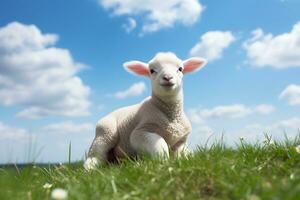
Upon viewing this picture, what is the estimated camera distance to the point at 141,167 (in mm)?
5801

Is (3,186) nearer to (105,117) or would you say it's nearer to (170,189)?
(170,189)

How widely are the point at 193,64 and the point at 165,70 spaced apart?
1.19m

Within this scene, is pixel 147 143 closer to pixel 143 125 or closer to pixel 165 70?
pixel 143 125

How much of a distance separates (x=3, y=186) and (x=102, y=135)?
4805mm

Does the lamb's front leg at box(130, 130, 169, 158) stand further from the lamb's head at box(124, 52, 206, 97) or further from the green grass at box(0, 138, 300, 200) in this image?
the green grass at box(0, 138, 300, 200)

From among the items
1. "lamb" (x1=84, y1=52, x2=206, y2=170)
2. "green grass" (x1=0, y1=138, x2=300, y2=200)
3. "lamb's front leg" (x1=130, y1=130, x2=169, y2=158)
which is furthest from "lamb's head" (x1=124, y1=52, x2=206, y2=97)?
"green grass" (x1=0, y1=138, x2=300, y2=200)

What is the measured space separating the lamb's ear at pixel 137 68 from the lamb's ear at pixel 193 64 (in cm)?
83

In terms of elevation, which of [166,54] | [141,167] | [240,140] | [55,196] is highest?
[166,54]

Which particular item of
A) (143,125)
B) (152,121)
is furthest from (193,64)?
(143,125)

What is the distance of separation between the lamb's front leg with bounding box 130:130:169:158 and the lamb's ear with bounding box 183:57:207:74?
1.77 meters

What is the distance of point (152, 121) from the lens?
28.9 feet

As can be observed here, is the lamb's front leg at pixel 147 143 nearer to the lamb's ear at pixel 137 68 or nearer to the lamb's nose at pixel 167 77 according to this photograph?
the lamb's nose at pixel 167 77

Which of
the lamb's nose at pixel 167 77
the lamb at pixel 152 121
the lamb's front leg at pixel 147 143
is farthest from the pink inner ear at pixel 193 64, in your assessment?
the lamb's front leg at pixel 147 143

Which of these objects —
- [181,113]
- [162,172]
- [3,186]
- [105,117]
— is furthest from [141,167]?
[105,117]
